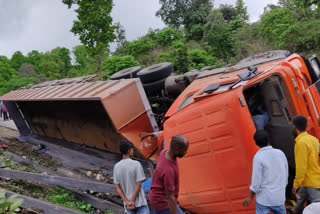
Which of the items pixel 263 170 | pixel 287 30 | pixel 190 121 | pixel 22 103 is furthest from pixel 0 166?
pixel 287 30

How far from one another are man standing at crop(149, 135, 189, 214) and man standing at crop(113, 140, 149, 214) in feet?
1.16

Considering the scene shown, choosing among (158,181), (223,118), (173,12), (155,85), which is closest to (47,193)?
(158,181)

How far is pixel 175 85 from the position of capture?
6.79m

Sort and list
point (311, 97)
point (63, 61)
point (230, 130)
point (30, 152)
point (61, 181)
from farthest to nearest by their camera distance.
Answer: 1. point (63, 61)
2. point (30, 152)
3. point (61, 181)
4. point (311, 97)
5. point (230, 130)

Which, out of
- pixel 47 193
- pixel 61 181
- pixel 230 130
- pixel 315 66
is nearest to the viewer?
pixel 230 130

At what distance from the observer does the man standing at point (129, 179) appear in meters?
2.88

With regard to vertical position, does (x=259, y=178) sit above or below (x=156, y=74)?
below

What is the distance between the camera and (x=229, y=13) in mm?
27969

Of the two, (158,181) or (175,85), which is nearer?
(158,181)

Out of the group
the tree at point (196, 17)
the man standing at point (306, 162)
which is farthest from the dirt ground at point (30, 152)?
the tree at point (196, 17)

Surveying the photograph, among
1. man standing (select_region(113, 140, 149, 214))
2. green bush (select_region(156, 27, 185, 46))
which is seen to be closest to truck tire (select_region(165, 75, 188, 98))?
man standing (select_region(113, 140, 149, 214))

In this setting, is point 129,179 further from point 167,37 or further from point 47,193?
point 167,37

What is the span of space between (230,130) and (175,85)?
144 inches

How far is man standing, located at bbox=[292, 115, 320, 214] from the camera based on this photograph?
9.43 ft
